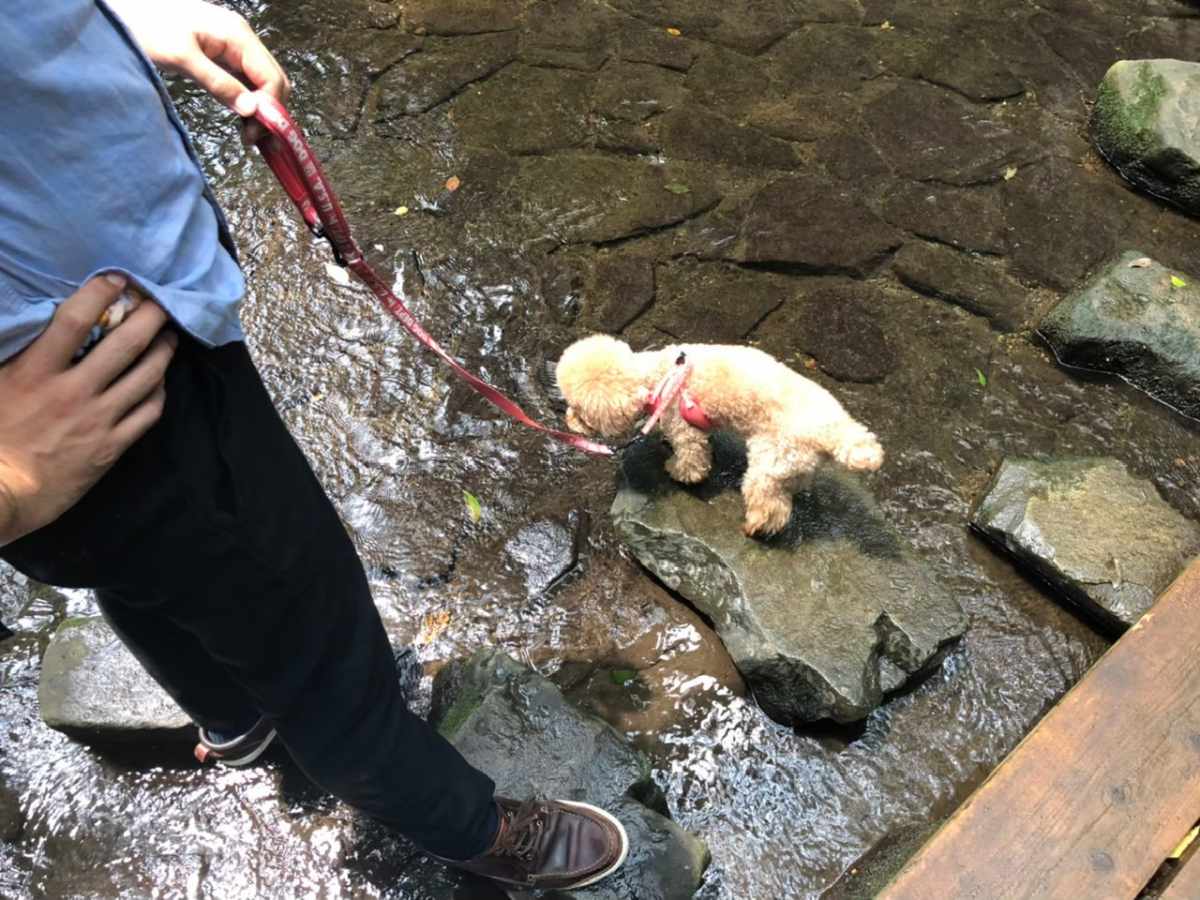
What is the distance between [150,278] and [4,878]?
2.18m

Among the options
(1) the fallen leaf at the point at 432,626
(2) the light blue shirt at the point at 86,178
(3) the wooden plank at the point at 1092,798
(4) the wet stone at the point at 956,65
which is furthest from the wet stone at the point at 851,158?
(2) the light blue shirt at the point at 86,178

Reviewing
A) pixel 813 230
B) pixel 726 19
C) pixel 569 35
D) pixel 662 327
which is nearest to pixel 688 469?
pixel 662 327

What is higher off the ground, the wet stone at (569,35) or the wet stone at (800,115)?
the wet stone at (569,35)

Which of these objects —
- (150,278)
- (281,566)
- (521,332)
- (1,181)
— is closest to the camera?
(1,181)

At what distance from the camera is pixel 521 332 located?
3803 millimetres

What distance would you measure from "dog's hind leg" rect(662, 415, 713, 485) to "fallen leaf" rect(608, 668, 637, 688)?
71 centimetres

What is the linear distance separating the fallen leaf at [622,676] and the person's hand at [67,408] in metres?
1.98

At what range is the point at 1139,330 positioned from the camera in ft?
12.1

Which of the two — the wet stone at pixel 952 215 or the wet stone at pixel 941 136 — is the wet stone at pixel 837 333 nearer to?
the wet stone at pixel 952 215

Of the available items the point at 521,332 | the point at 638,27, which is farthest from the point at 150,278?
the point at 638,27

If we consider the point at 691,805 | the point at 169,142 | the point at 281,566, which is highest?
the point at 169,142

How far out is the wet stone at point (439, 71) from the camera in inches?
189

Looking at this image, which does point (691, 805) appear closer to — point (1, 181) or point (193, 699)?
point (193, 699)

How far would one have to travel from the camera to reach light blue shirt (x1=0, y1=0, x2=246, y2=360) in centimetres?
104
